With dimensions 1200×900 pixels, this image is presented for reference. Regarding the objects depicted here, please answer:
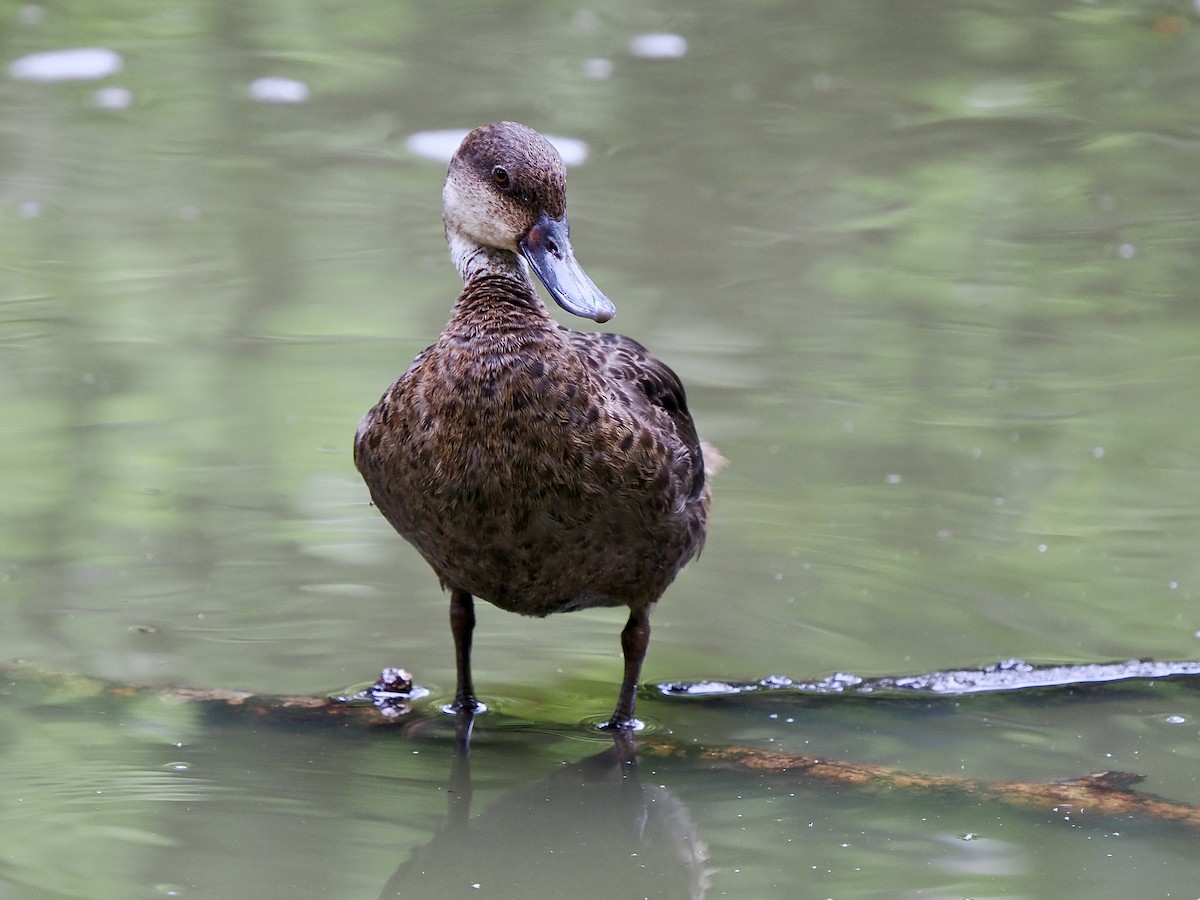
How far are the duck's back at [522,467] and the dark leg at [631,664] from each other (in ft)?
0.43

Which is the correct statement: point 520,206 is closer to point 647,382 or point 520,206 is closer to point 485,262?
point 485,262

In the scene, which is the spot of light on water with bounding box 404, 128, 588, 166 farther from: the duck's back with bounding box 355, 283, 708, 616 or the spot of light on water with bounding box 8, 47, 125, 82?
the duck's back with bounding box 355, 283, 708, 616

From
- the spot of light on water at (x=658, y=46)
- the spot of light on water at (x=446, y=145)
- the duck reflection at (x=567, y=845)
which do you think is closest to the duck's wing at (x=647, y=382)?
the duck reflection at (x=567, y=845)

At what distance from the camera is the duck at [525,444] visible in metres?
3.80

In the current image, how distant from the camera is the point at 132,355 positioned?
659cm

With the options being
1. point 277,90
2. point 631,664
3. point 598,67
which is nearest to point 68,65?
point 277,90

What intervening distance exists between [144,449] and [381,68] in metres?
4.41

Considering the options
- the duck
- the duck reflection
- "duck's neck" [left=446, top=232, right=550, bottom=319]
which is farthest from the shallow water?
"duck's neck" [left=446, top=232, right=550, bottom=319]

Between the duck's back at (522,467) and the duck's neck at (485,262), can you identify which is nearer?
the duck's back at (522,467)

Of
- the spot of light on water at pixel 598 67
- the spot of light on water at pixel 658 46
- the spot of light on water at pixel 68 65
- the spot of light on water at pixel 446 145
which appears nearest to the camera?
the spot of light on water at pixel 446 145

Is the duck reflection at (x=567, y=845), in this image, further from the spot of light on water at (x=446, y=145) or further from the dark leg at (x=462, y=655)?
the spot of light on water at (x=446, y=145)

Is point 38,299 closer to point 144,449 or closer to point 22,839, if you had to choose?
point 144,449

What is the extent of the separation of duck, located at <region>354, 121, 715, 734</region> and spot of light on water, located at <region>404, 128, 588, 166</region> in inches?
176

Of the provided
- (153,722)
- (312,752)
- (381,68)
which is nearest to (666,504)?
(312,752)
